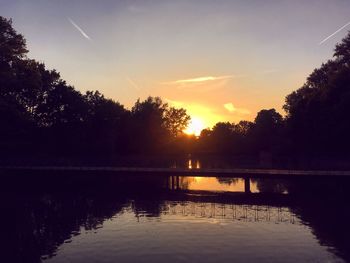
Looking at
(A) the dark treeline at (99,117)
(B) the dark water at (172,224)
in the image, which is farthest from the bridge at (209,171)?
(A) the dark treeline at (99,117)

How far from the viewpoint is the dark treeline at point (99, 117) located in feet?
207

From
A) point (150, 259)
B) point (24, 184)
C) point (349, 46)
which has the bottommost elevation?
point (150, 259)

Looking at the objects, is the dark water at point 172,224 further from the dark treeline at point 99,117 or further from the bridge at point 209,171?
the dark treeline at point 99,117

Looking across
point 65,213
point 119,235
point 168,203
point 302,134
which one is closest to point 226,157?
point 168,203

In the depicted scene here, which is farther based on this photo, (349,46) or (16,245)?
(349,46)

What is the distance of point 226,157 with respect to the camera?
192 ft

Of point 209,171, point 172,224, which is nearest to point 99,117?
point 209,171

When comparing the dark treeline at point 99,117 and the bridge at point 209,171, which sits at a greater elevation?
the dark treeline at point 99,117

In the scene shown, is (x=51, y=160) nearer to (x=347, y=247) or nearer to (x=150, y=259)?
(x=150, y=259)

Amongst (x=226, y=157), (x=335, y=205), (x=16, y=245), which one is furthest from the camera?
(x=226, y=157)

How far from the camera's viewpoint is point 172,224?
3509 cm

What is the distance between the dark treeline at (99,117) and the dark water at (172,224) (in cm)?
987

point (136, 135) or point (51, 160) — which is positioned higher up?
point (136, 135)

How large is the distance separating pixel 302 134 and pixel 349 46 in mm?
15338
